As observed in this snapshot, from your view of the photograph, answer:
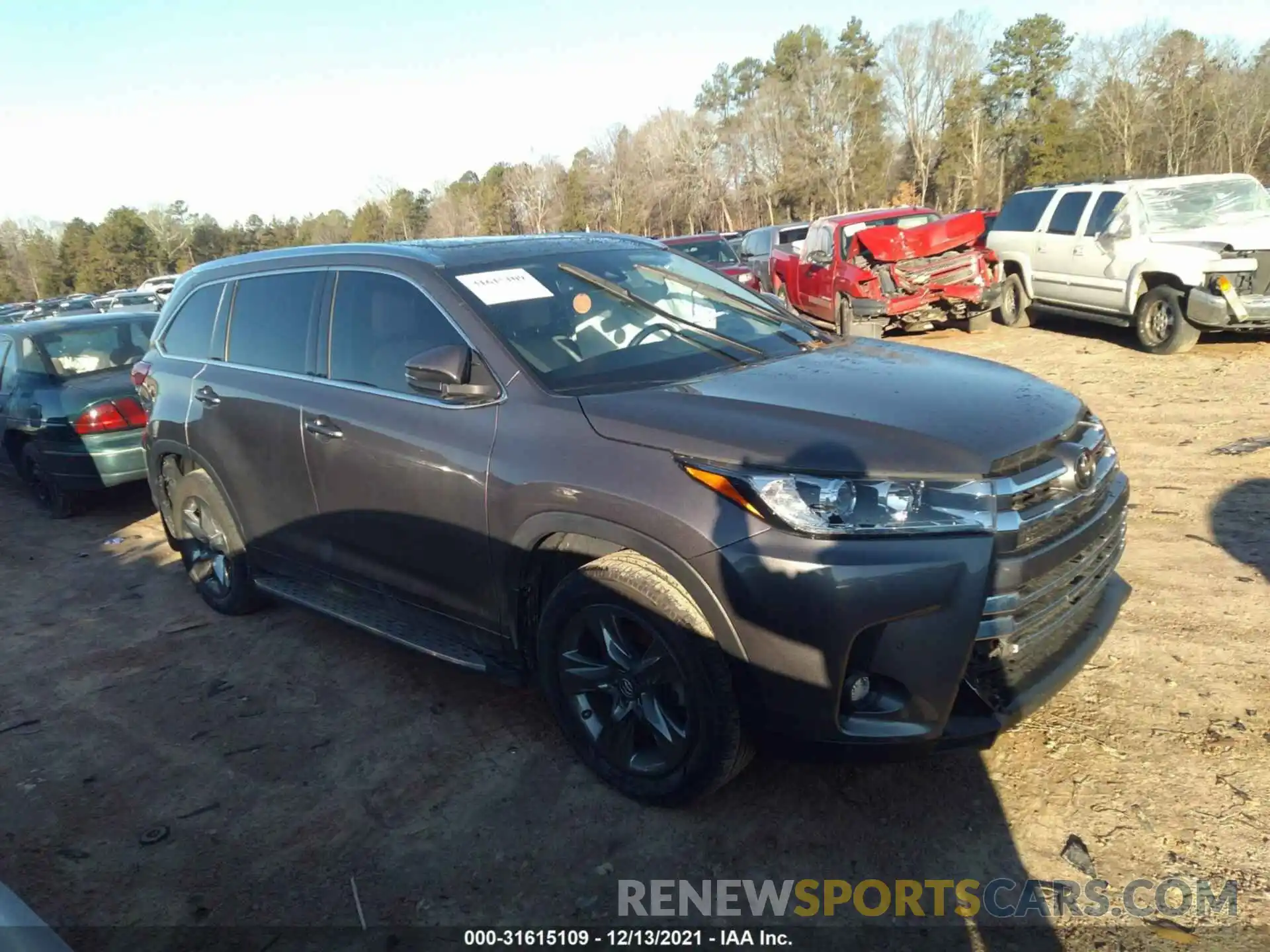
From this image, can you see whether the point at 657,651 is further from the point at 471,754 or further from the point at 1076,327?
the point at 1076,327

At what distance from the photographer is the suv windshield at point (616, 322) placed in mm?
3344

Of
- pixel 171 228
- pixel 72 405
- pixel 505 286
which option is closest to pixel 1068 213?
pixel 505 286

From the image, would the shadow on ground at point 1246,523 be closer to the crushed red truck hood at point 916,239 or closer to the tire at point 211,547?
the tire at point 211,547

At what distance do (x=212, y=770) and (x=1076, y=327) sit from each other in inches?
491

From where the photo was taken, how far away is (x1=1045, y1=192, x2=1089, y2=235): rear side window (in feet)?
37.2

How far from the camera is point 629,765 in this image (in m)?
3.08

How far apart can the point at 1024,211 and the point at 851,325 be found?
113 inches

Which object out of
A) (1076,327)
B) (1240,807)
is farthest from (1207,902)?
(1076,327)

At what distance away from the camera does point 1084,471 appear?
2.89m

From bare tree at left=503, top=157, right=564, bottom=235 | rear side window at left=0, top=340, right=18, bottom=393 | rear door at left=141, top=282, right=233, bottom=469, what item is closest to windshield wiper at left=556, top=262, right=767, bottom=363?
rear door at left=141, top=282, right=233, bottom=469

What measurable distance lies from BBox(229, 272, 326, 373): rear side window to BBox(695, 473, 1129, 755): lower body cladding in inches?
100

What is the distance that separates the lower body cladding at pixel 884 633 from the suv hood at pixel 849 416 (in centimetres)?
24

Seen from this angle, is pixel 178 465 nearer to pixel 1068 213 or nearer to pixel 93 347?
pixel 93 347

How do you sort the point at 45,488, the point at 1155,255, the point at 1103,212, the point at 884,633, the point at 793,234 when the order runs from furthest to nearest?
the point at 793,234 < the point at 1103,212 < the point at 1155,255 < the point at 45,488 < the point at 884,633
